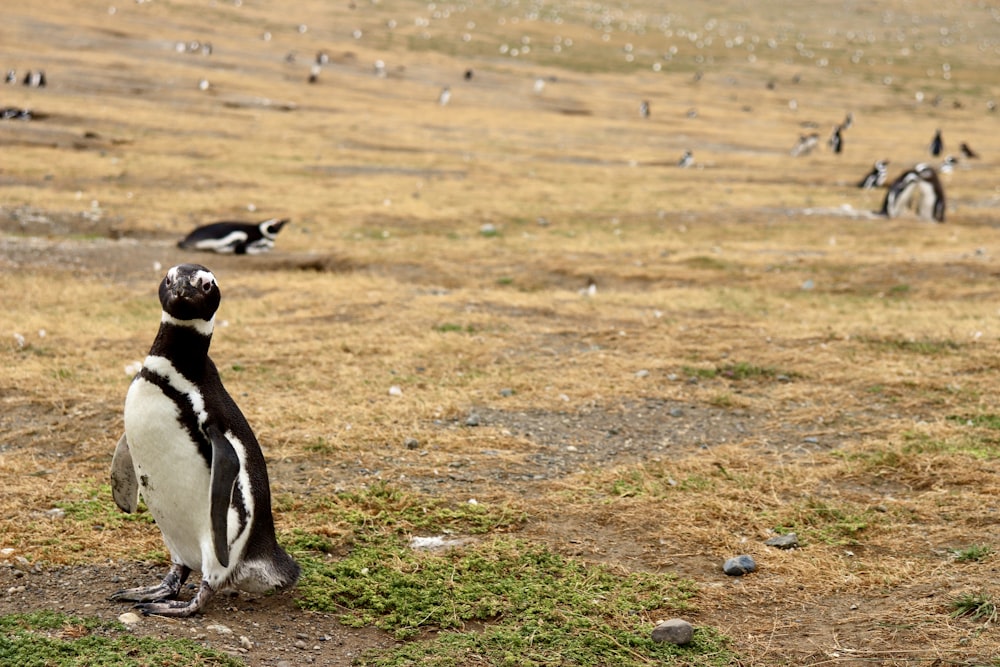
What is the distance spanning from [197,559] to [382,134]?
28570mm

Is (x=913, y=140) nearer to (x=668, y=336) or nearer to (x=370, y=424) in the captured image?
(x=668, y=336)

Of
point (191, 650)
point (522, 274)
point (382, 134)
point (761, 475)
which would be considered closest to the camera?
point (191, 650)

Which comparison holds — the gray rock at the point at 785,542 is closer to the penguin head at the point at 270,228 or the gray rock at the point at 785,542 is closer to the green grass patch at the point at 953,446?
the green grass patch at the point at 953,446

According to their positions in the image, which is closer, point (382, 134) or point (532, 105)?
point (382, 134)

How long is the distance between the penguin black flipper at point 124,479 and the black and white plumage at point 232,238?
9.27 meters

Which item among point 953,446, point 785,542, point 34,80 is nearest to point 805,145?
point 34,80

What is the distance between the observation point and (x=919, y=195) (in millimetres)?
19672

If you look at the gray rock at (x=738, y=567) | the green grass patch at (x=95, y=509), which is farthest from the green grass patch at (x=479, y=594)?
the green grass patch at (x=95, y=509)

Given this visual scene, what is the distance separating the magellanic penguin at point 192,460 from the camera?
13.9ft

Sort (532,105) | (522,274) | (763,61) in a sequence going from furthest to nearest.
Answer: (763,61) → (532,105) → (522,274)

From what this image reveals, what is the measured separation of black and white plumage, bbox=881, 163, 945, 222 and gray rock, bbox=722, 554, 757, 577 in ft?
51.3

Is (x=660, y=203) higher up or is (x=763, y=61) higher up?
Answer: (x=763, y=61)

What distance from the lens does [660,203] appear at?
20391mm

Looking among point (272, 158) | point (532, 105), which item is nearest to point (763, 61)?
point (532, 105)
